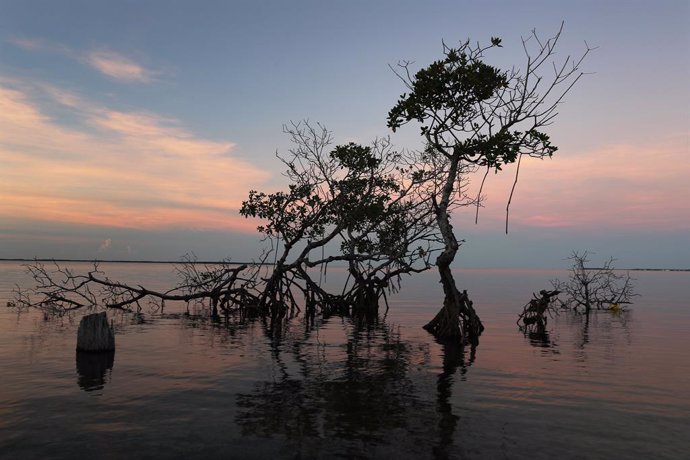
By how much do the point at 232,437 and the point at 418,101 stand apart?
45.5 feet

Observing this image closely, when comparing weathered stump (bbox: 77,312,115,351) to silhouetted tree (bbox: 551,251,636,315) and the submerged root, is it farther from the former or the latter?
silhouetted tree (bbox: 551,251,636,315)

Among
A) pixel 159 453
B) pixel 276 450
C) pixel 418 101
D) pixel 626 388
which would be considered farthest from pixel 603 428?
pixel 418 101

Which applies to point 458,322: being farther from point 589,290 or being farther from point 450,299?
point 589,290

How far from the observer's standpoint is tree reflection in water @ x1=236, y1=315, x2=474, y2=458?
28.0 ft

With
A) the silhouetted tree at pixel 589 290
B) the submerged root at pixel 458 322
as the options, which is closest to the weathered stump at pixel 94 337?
the submerged root at pixel 458 322

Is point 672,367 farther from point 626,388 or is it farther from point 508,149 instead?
point 508,149

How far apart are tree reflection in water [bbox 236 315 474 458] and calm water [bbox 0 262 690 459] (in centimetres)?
5

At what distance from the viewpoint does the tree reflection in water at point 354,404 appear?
853 centimetres

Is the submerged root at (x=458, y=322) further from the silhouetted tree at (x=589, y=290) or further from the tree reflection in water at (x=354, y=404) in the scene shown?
the silhouetted tree at (x=589, y=290)

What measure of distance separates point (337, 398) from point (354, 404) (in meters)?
0.62

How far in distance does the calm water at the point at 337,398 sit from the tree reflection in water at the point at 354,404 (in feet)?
0.15

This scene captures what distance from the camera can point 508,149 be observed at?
17531 millimetres

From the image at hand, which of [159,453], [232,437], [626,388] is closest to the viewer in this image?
[159,453]

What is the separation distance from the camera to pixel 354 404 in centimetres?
1095
